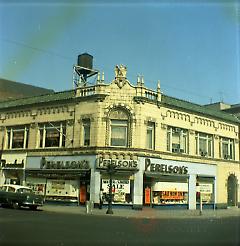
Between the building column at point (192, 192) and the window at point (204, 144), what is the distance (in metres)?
2.72

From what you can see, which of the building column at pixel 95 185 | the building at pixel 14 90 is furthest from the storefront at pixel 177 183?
the building at pixel 14 90

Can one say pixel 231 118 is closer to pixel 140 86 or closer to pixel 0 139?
pixel 140 86

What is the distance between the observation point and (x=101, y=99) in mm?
32750

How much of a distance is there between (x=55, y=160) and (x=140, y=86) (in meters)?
10.0

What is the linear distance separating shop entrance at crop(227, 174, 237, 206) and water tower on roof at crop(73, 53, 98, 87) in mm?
18682

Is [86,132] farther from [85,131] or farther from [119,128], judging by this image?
[119,128]

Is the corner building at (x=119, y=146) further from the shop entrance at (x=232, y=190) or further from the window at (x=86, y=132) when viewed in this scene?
the shop entrance at (x=232, y=190)

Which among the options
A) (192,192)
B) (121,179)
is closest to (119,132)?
(121,179)

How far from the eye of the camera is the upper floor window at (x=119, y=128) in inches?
1289

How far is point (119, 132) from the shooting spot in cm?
3294

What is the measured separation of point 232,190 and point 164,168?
11.9 meters

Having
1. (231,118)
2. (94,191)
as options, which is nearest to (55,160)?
(94,191)

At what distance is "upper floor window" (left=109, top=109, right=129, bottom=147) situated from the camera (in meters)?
32.8

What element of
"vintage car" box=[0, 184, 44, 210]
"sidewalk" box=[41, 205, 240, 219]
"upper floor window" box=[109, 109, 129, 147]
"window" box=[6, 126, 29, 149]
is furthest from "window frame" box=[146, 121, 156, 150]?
"window" box=[6, 126, 29, 149]
